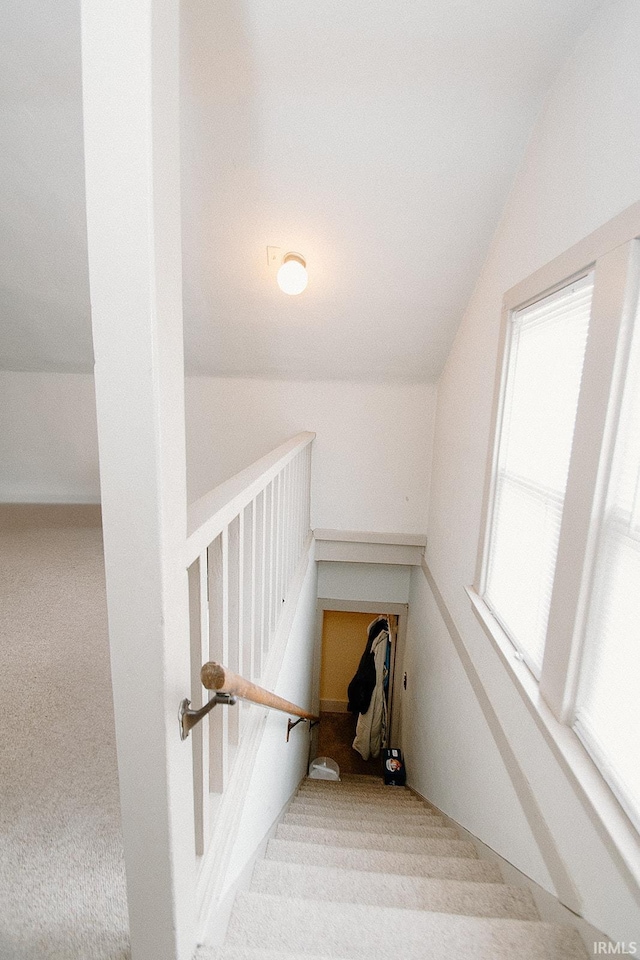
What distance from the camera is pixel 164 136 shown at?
0.65 m

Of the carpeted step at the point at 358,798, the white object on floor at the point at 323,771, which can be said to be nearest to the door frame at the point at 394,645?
the white object on floor at the point at 323,771

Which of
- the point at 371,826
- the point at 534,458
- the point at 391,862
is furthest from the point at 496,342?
the point at 371,826

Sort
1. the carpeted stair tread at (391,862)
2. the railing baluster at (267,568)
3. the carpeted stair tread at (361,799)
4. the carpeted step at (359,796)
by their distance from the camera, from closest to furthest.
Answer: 1. the carpeted stair tread at (391,862)
2. the railing baluster at (267,568)
3. the carpeted stair tread at (361,799)
4. the carpeted step at (359,796)

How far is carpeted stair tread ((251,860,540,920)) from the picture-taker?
128cm

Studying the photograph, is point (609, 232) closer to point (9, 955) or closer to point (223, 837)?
point (223, 837)

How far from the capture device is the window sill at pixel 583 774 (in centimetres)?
96

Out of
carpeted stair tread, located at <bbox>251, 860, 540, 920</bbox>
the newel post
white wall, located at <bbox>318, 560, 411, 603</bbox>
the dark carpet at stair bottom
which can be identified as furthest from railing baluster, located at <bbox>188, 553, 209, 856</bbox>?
the dark carpet at stair bottom

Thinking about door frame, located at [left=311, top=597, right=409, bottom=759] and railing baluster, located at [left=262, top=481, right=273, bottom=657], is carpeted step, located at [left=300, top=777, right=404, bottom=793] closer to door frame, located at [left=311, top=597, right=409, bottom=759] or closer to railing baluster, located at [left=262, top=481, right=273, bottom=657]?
door frame, located at [left=311, top=597, right=409, bottom=759]

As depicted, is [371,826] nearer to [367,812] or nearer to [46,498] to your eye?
[367,812]

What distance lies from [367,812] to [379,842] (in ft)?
2.82

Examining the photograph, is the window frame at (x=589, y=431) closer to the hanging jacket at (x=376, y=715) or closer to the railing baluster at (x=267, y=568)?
the railing baluster at (x=267, y=568)

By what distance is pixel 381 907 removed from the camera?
3.80 ft

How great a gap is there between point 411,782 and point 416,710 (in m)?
0.59

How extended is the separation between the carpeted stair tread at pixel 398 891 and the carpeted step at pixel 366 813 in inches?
40.0
